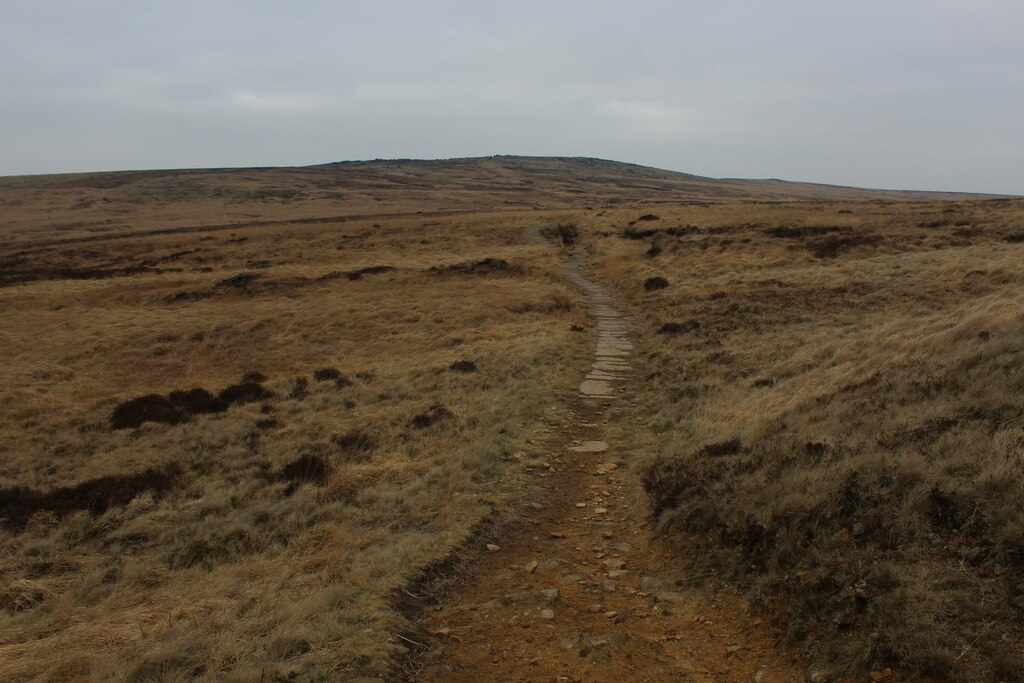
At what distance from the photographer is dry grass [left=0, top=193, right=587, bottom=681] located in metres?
5.76

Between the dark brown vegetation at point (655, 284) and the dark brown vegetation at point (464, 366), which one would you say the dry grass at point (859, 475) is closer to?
the dark brown vegetation at point (464, 366)

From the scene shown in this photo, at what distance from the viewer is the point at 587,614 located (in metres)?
6.07

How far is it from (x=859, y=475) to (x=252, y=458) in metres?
10.9

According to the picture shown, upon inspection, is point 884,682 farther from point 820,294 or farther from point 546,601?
point 820,294

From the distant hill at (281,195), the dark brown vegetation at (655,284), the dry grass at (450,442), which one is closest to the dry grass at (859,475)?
the dry grass at (450,442)

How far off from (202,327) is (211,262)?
20097 mm

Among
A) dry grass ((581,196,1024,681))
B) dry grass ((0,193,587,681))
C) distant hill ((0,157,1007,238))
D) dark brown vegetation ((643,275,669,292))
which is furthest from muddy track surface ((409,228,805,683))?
distant hill ((0,157,1007,238))

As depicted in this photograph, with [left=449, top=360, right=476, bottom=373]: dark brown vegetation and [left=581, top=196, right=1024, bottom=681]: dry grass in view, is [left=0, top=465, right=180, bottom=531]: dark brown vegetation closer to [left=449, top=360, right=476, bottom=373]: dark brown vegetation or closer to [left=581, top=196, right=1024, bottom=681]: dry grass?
[left=449, top=360, right=476, bottom=373]: dark brown vegetation

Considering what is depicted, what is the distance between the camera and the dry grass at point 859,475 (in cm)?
463

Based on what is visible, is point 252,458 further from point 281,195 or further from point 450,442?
point 281,195

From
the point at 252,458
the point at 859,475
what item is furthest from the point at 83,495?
the point at 859,475

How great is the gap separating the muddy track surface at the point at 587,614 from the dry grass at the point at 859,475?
38cm

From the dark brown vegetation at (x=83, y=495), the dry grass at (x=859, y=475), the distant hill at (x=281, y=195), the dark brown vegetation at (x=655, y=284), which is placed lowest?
the dark brown vegetation at (x=83, y=495)

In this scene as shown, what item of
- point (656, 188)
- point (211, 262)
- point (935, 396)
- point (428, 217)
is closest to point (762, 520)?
point (935, 396)
